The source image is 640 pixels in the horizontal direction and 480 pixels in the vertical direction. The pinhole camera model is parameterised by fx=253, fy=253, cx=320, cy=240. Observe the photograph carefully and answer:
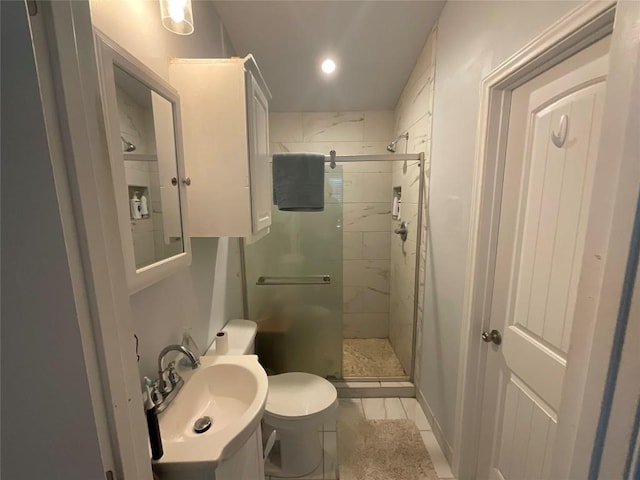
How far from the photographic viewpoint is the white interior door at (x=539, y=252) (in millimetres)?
756

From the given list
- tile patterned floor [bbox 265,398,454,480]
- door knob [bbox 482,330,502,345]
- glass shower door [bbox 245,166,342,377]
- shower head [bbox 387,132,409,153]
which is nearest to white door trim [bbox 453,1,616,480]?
door knob [bbox 482,330,502,345]

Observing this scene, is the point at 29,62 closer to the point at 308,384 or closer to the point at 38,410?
the point at 38,410

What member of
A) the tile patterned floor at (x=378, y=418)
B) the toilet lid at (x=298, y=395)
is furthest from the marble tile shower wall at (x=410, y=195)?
the toilet lid at (x=298, y=395)

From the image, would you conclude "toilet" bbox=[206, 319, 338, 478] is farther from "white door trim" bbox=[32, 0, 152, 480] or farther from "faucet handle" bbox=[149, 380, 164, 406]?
"white door trim" bbox=[32, 0, 152, 480]

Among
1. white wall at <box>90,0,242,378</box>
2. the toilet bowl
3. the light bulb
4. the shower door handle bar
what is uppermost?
the light bulb

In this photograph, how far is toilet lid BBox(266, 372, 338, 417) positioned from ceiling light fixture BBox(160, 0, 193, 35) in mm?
1714

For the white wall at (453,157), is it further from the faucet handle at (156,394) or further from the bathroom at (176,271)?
the faucet handle at (156,394)

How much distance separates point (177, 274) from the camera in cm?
106

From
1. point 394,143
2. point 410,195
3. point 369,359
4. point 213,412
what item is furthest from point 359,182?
point 213,412

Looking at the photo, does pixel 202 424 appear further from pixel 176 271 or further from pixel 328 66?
pixel 328 66

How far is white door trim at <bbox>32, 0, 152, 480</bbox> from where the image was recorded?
0.34 metres

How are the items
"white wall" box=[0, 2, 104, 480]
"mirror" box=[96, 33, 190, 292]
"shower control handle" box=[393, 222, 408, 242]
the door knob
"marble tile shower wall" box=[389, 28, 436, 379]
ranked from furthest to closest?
"shower control handle" box=[393, 222, 408, 242]
"marble tile shower wall" box=[389, 28, 436, 379]
the door knob
"mirror" box=[96, 33, 190, 292]
"white wall" box=[0, 2, 104, 480]

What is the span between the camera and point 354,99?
2.35 m

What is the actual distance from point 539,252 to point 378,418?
158 centimetres
